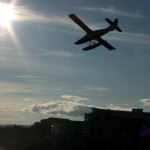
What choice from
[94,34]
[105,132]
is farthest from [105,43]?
[105,132]

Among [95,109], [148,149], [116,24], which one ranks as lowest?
[148,149]

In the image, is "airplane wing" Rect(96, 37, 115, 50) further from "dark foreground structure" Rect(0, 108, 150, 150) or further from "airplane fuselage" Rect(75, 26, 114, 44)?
"dark foreground structure" Rect(0, 108, 150, 150)

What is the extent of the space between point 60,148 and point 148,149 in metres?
21.4

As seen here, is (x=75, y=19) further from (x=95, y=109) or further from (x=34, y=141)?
(x=34, y=141)

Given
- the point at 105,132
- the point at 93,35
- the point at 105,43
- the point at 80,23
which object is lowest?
the point at 105,132

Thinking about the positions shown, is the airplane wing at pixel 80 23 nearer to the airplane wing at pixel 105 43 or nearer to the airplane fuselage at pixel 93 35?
the airplane fuselage at pixel 93 35

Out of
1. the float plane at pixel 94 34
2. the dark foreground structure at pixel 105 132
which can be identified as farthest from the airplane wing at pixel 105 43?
the dark foreground structure at pixel 105 132

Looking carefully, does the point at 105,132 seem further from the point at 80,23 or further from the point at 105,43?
the point at 80,23

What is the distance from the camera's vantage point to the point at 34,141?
134125mm

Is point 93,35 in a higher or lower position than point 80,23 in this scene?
lower

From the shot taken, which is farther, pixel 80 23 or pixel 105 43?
pixel 80 23

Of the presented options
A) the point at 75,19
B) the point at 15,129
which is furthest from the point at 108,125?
the point at 15,129

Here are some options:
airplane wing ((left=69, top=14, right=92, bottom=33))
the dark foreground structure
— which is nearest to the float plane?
airplane wing ((left=69, top=14, right=92, bottom=33))

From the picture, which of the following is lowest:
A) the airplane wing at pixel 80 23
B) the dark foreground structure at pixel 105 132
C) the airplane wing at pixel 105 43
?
the dark foreground structure at pixel 105 132
